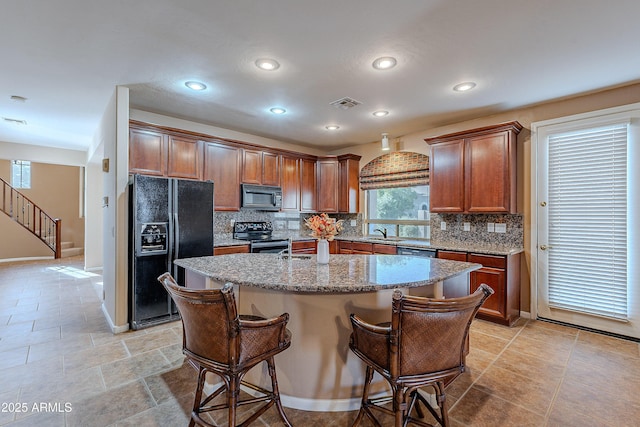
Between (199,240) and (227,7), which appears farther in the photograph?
(199,240)

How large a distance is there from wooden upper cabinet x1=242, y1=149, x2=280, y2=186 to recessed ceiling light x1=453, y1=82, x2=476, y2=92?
290 centimetres

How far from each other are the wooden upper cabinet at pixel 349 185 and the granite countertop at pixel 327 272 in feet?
9.11

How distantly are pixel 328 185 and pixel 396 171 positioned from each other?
1.27 metres

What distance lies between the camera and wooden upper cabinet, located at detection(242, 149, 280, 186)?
4.64 m

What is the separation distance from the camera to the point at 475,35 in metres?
2.20

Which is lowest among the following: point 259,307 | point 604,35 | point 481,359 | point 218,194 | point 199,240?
point 481,359

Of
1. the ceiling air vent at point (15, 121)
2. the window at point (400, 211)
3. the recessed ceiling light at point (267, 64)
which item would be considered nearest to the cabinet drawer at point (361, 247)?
the window at point (400, 211)

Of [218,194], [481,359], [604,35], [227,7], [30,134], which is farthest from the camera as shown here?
[30,134]

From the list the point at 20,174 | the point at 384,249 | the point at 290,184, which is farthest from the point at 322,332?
the point at 20,174

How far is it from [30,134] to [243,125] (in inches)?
148

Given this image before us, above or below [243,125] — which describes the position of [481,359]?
below

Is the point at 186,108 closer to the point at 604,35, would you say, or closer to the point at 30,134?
the point at 30,134

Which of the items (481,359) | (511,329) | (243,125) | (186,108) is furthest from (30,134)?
(511,329)

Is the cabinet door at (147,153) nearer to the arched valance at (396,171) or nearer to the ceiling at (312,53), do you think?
Result: the ceiling at (312,53)
